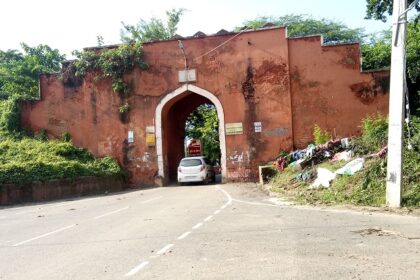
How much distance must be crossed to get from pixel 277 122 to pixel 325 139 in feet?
9.99

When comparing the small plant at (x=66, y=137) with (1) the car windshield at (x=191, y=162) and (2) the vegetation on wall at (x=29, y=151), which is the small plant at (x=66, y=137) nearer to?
(2) the vegetation on wall at (x=29, y=151)

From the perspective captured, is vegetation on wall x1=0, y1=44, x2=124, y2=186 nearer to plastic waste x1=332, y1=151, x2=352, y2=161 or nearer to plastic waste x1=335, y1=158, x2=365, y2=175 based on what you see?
plastic waste x1=332, y1=151, x2=352, y2=161

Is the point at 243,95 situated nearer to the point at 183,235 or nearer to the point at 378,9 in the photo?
the point at 378,9

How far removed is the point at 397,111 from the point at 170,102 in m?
17.2

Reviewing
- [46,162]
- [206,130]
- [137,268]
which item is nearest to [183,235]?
[137,268]

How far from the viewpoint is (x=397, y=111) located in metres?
12.4

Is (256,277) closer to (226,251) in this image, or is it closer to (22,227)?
(226,251)

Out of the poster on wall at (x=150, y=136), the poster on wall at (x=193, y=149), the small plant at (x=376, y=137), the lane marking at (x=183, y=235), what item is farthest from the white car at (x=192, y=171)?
the poster on wall at (x=193, y=149)

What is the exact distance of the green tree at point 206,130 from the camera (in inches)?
1957

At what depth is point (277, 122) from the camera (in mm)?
26562

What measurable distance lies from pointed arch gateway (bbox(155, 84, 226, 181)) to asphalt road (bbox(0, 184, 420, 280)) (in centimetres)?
1423

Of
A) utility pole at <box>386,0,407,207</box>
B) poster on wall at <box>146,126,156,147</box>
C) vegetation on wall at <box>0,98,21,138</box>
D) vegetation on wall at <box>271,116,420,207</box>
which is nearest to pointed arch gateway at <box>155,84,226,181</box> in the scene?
poster on wall at <box>146,126,156,147</box>

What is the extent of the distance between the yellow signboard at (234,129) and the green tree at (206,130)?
2123 centimetres

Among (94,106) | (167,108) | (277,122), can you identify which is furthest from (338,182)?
(94,106)
